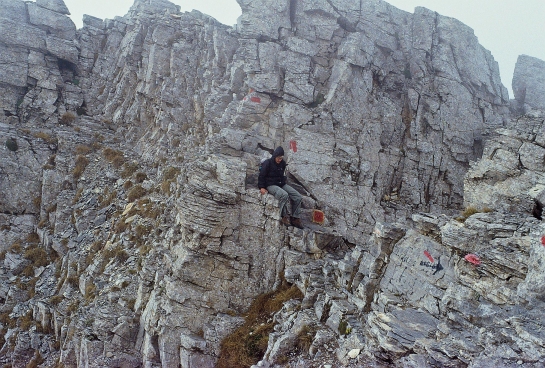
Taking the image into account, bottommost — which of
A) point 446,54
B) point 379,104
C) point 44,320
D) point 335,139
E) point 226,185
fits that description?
point 44,320

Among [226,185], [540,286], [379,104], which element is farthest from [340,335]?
[379,104]

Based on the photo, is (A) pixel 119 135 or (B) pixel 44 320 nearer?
(B) pixel 44 320

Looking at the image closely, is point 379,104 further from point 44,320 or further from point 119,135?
point 44,320

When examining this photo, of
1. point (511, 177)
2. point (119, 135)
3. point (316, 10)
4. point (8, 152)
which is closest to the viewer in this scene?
point (511, 177)

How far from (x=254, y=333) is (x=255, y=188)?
6.61 metres

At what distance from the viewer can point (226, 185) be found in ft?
66.3

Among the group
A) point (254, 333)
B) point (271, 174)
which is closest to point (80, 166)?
point (271, 174)

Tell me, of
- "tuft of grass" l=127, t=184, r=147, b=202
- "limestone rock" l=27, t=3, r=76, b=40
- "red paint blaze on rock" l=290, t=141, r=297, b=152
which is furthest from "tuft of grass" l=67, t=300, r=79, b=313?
"limestone rock" l=27, t=3, r=76, b=40

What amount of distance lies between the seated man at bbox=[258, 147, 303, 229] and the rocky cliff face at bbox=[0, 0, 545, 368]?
707 millimetres

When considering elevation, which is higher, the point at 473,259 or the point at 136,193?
the point at 473,259

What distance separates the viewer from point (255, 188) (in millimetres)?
20719

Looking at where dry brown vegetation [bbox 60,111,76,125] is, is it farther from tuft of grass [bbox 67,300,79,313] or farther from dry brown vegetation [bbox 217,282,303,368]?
dry brown vegetation [bbox 217,282,303,368]

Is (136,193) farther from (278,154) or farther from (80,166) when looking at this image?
(278,154)

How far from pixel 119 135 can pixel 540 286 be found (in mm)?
29910
